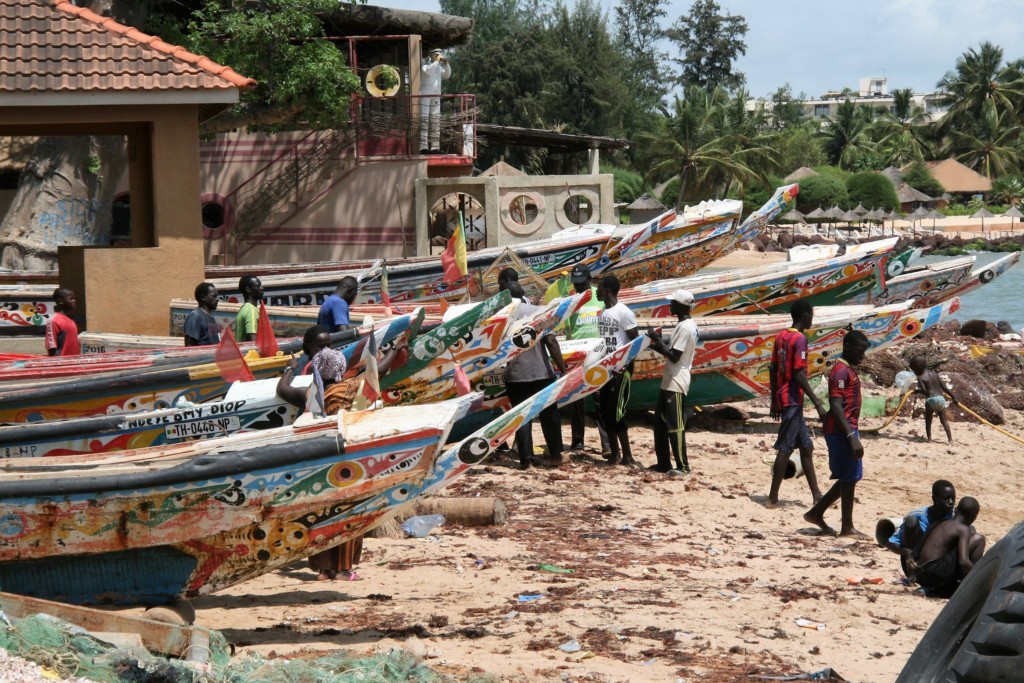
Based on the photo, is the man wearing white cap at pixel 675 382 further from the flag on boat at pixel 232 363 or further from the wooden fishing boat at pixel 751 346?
the flag on boat at pixel 232 363

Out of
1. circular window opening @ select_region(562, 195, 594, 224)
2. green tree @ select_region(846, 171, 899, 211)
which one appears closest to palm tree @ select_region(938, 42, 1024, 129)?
green tree @ select_region(846, 171, 899, 211)

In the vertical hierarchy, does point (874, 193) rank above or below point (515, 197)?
above

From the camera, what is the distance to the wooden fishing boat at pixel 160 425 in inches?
324

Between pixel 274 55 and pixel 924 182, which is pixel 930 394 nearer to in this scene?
pixel 274 55

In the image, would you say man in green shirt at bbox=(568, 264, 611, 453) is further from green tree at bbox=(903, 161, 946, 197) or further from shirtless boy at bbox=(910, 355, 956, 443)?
green tree at bbox=(903, 161, 946, 197)

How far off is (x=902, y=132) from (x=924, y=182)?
8.69m

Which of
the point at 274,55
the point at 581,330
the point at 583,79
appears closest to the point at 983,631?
the point at 581,330

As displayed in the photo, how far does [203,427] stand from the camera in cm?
870

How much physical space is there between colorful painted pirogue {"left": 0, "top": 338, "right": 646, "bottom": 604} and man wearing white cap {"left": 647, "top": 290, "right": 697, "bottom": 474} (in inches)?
172

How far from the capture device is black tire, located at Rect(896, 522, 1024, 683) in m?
3.35

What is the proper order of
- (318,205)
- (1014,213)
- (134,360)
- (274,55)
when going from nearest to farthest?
(134,360) → (274,55) → (318,205) → (1014,213)

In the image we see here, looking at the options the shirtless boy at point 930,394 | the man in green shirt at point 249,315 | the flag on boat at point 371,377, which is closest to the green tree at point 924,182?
the shirtless boy at point 930,394

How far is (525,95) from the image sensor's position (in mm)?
53094

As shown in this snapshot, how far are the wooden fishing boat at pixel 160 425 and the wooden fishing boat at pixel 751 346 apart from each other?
5.34 metres
